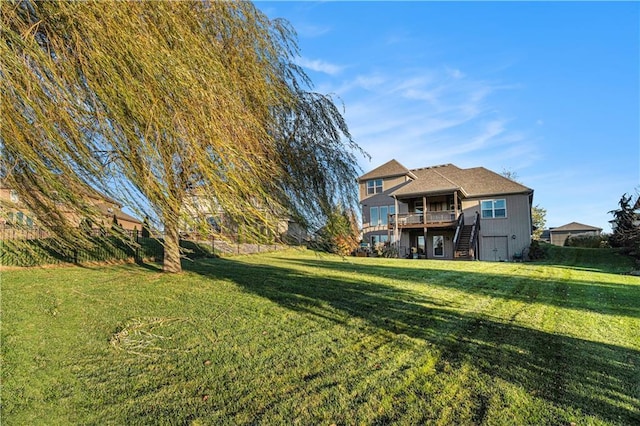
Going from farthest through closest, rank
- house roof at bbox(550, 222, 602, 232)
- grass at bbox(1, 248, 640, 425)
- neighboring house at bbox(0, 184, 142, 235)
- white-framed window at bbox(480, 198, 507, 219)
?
house roof at bbox(550, 222, 602, 232)
white-framed window at bbox(480, 198, 507, 219)
grass at bbox(1, 248, 640, 425)
neighboring house at bbox(0, 184, 142, 235)

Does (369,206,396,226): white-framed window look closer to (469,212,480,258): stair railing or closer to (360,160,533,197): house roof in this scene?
(360,160,533,197): house roof

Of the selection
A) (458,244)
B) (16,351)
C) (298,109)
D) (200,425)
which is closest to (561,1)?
(298,109)

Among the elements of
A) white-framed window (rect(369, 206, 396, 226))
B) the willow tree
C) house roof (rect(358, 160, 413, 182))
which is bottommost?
the willow tree

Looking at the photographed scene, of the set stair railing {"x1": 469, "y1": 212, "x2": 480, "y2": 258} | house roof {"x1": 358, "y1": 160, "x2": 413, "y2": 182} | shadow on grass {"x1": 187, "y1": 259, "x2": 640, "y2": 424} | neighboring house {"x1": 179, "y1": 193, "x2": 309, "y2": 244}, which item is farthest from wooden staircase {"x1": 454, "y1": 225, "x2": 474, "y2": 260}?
neighboring house {"x1": 179, "y1": 193, "x2": 309, "y2": 244}

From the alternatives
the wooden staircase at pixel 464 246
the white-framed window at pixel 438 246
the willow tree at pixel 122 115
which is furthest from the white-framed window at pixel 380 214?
the willow tree at pixel 122 115

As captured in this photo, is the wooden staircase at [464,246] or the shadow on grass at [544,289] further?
the wooden staircase at [464,246]

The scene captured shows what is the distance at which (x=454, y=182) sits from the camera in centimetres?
2336

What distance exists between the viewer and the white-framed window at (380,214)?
25203 mm

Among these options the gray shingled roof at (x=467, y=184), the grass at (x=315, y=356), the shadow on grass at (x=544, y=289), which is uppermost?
the gray shingled roof at (x=467, y=184)

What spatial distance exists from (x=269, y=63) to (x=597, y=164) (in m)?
18.7

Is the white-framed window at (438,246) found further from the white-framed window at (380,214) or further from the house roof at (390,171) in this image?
the house roof at (390,171)

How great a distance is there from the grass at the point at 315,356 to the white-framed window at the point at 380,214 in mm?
17360

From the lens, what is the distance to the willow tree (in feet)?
7.29

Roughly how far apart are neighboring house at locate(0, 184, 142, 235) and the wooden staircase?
19610mm
